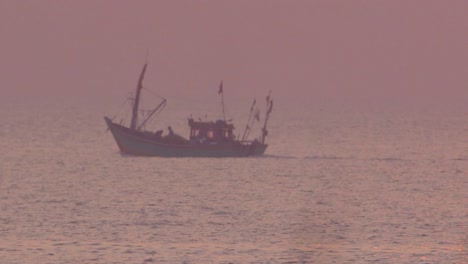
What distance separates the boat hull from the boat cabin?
0.57 metres

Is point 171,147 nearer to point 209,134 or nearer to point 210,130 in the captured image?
point 209,134

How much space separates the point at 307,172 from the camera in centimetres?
11562

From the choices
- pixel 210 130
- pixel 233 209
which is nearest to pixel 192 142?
pixel 210 130

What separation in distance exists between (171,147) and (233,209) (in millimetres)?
49732

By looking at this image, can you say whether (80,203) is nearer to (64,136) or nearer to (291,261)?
(291,261)

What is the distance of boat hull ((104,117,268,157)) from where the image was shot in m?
129

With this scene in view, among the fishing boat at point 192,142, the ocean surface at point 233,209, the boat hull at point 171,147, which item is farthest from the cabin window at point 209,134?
the ocean surface at point 233,209

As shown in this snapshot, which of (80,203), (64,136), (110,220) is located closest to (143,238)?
(110,220)

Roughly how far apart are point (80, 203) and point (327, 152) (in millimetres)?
75613

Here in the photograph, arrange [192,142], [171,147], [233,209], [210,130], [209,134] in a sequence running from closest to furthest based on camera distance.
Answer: [233,209] → [210,130] → [209,134] → [171,147] → [192,142]

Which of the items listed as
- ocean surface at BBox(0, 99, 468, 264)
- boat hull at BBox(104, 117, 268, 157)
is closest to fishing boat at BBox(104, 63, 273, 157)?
boat hull at BBox(104, 117, 268, 157)

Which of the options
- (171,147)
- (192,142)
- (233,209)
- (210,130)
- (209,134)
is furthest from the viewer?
(192,142)

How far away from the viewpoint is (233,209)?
3135 inches

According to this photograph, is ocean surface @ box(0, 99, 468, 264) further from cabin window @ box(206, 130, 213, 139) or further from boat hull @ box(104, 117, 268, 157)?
cabin window @ box(206, 130, 213, 139)
